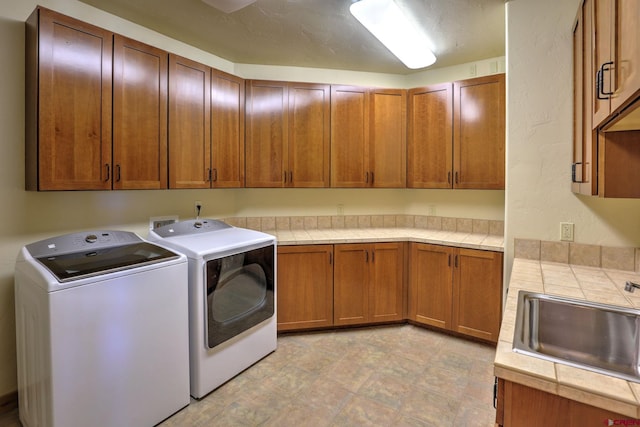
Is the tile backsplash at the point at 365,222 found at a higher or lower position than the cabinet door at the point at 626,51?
lower

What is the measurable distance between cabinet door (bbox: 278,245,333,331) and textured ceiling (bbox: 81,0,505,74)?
1733 mm

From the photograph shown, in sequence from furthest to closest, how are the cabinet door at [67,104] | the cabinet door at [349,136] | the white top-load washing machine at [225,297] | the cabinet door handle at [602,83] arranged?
the cabinet door at [349,136] → the white top-load washing machine at [225,297] → the cabinet door at [67,104] → the cabinet door handle at [602,83]

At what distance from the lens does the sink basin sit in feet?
3.96

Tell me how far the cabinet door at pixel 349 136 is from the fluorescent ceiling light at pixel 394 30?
538 mm

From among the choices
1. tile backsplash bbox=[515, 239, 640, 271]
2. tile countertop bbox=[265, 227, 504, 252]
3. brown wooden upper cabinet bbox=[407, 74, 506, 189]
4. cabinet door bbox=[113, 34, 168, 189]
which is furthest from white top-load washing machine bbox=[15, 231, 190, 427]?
brown wooden upper cabinet bbox=[407, 74, 506, 189]

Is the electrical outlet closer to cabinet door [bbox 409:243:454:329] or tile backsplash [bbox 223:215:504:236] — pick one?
cabinet door [bbox 409:243:454:329]

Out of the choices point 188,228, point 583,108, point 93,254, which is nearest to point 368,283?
point 188,228

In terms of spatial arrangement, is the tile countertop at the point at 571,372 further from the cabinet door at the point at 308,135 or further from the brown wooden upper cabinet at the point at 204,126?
the brown wooden upper cabinet at the point at 204,126

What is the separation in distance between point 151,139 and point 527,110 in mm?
2496

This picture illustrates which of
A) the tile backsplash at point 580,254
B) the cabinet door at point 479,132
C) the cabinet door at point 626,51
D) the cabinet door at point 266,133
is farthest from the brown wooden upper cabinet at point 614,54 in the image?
the cabinet door at point 266,133

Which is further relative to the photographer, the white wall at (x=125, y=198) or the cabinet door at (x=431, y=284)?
the cabinet door at (x=431, y=284)

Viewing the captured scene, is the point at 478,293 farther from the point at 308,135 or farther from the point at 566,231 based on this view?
the point at 308,135

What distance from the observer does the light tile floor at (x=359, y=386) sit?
6.15 ft

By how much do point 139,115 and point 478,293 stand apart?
111 inches
